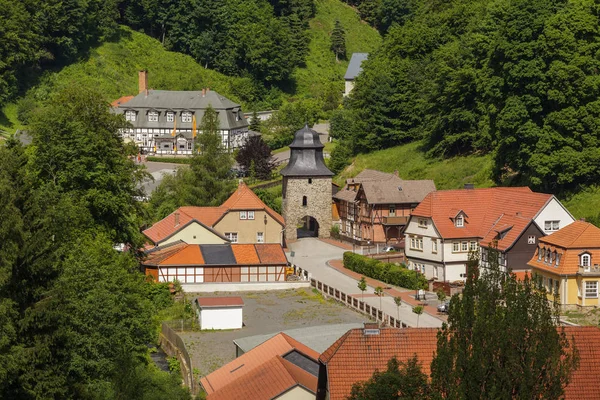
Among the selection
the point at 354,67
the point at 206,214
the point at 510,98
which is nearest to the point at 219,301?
the point at 206,214

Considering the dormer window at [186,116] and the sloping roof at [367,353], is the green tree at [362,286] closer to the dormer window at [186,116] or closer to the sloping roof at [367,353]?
the sloping roof at [367,353]

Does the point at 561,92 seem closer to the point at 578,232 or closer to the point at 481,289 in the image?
the point at 578,232

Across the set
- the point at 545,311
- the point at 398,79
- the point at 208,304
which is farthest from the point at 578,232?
the point at 398,79

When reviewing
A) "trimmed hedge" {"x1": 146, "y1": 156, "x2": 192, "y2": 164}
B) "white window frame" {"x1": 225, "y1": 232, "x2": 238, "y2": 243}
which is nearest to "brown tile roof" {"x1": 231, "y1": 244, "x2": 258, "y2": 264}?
"white window frame" {"x1": 225, "y1": 232, "x2": 238, "y2": 243}

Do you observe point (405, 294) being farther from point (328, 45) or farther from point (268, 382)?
point (328, 45)

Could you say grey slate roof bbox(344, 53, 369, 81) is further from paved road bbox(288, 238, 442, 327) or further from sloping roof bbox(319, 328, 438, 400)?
sloping roof bbox(319, 328, 438, 400)
